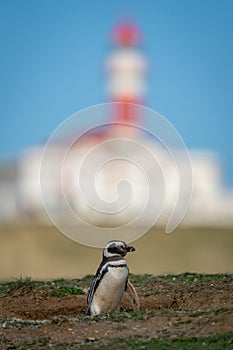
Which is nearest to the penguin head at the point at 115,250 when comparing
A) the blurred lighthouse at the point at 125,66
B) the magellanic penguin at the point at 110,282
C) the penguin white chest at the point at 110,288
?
the magellanic penguin at the point at 110,282

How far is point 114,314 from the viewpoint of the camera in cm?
1262

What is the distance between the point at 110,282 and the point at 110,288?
77 mm

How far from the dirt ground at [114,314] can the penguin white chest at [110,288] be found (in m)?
0.48

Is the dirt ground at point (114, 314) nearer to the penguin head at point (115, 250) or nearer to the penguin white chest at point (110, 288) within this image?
the penguin white chest at point (110, 288)

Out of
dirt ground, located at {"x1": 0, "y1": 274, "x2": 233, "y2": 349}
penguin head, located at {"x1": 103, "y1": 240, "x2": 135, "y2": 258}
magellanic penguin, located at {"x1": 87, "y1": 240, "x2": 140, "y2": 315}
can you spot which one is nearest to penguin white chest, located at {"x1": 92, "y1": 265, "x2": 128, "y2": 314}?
magellanic penguin, located at {"x1": 87, "y1": 240, "x2": 140, "y2": 315}

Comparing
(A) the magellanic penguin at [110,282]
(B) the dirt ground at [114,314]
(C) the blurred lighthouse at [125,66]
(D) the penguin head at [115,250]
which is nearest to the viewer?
(B) the dirt ground at [114,314]

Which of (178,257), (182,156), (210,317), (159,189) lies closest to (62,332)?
(210,317)

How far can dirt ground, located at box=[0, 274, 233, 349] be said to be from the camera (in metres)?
11.1

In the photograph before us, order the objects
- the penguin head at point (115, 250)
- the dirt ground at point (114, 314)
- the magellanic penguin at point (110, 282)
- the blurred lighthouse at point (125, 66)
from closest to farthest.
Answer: the dirt ground at point (114, 314), the magellanic penguin at point (110, 282), the penguin head at point (115, 250), the blurred lighthouse at point (125, 66)

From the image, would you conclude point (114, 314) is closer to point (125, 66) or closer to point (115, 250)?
point (115, 250)

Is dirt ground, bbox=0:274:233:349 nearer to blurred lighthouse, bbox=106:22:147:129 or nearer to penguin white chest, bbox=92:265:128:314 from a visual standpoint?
penguin white chest, bbox=92:265:128:314

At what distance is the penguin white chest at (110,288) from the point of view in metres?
13.7

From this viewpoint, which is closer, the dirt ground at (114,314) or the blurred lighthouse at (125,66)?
the dirt ground at (114,314)

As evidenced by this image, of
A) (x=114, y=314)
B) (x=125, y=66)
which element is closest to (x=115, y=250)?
(x=114, y=314)
